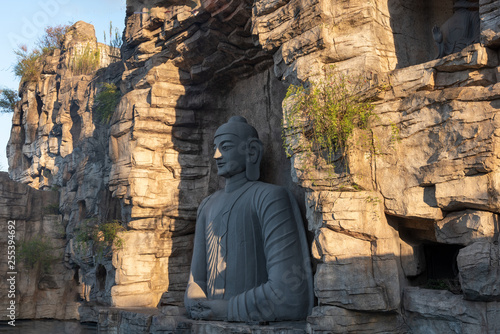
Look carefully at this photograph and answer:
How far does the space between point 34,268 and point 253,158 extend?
25.9 feet

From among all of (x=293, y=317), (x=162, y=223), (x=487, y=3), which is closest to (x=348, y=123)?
(x=487, y=3)

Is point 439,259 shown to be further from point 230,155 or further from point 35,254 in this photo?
point 35,254

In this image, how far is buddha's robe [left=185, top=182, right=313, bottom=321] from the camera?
608cm

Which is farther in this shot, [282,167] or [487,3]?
[282,167]

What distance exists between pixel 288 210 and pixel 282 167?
1479mm

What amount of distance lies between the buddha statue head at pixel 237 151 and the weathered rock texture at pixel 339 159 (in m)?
0.63

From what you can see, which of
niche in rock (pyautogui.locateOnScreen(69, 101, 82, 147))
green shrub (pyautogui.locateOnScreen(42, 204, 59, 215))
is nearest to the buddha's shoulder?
green shrub (pyautogui.locateOnScreen(42, 204, 59, 215))

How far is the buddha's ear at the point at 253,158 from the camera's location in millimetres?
7621

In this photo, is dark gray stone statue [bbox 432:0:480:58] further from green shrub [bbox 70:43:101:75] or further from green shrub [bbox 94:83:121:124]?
green shrub [bbox 70:43:101:75]

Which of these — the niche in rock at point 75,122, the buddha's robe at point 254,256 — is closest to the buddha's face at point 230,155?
the buddha's robe at point 254,256

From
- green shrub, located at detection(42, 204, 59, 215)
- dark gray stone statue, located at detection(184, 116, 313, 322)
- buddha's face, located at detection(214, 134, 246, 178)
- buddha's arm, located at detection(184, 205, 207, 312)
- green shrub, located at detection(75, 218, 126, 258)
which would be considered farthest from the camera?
green shrub, located at detection(42, 204, 59, 215)

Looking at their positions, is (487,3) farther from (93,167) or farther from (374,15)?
(93,167)

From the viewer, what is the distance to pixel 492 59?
15.5ft

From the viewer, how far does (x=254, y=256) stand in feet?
22.3
